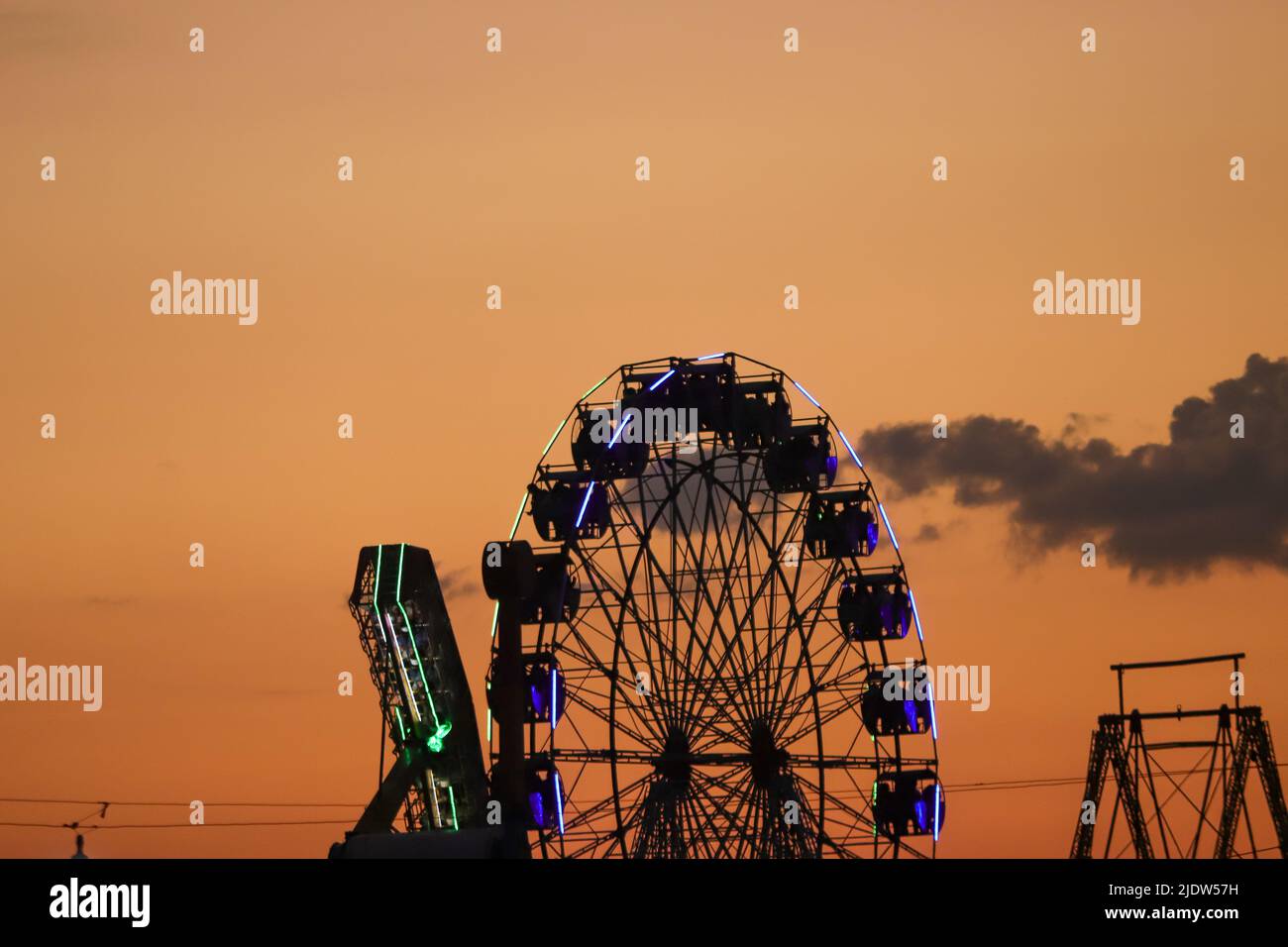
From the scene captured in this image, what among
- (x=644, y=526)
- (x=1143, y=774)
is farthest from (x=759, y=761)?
(x=1143, y=774)

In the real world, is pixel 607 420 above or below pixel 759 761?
above

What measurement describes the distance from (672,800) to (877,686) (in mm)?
7886
